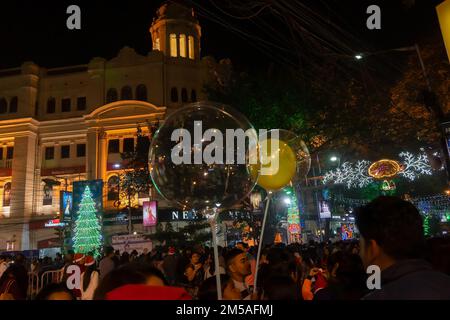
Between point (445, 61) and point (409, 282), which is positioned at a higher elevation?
point (445, 61)

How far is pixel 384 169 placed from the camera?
14.1 metres

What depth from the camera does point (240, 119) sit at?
368 centimetres

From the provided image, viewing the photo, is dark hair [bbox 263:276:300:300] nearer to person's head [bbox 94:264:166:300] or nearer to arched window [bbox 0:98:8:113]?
person's head [bbox 94:264:166:300]

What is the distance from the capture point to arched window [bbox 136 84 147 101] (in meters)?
36.2

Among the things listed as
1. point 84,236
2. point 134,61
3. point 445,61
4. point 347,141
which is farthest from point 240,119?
point 134,61

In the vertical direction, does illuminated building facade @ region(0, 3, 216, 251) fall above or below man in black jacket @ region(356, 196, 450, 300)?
above

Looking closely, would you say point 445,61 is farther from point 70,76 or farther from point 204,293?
point 70,76

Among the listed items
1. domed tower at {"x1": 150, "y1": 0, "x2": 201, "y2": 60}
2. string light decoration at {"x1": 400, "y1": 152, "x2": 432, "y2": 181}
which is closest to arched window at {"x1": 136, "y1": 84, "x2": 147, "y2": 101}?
domed tower at {"x1": 150, "y1": 0, "x2": 201, "y2": 60}

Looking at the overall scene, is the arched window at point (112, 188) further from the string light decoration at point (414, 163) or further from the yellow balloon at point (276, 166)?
the yellow balloon at point (276, 166)

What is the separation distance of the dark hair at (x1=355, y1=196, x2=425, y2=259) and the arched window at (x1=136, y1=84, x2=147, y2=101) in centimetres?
3514

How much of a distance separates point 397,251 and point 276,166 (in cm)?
300

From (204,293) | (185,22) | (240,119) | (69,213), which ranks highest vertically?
(185,22)

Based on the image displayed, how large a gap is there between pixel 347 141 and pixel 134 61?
24808mm

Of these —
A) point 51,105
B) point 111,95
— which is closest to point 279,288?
point 111,95
